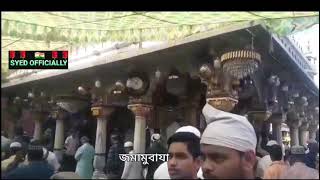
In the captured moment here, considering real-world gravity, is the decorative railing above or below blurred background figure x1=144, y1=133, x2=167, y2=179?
above

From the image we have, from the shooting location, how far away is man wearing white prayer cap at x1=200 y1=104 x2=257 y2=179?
5.65 ft

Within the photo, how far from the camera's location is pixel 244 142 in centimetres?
174

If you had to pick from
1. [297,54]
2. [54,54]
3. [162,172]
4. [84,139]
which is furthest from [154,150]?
[297,54]

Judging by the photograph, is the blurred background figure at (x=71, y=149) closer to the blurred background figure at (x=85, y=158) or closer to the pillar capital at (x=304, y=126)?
the blurred background figure at (x=85, y=158)

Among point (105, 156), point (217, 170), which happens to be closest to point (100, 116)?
point (105, 156)

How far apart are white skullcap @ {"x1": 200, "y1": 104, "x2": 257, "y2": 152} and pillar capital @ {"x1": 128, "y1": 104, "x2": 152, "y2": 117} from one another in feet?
2.38

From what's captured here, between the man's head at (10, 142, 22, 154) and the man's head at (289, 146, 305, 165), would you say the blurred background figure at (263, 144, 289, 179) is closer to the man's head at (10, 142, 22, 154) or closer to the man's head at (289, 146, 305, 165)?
the man's head at (289, 146, 305, 165)

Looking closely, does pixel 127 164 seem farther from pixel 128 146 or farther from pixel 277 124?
pixel 277 124

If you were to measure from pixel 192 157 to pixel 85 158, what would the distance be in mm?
692

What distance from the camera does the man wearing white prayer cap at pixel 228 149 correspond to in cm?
172

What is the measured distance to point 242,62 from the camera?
2277 millimetres

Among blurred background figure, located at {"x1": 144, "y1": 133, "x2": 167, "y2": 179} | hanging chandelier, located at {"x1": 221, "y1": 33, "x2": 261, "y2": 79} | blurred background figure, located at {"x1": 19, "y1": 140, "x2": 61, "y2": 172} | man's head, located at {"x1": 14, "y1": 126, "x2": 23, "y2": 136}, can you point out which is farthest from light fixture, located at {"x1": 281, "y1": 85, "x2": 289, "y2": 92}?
man's head, located at {"x1": 14, "y1": 126, "x2": 23, "y2": 136}

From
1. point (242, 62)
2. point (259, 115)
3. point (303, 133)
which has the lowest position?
point (303, 133)

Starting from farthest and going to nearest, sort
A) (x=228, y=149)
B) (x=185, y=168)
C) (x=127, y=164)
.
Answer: (x=127, y=164) → (x=185, y=168) → (x=228, y=149)
